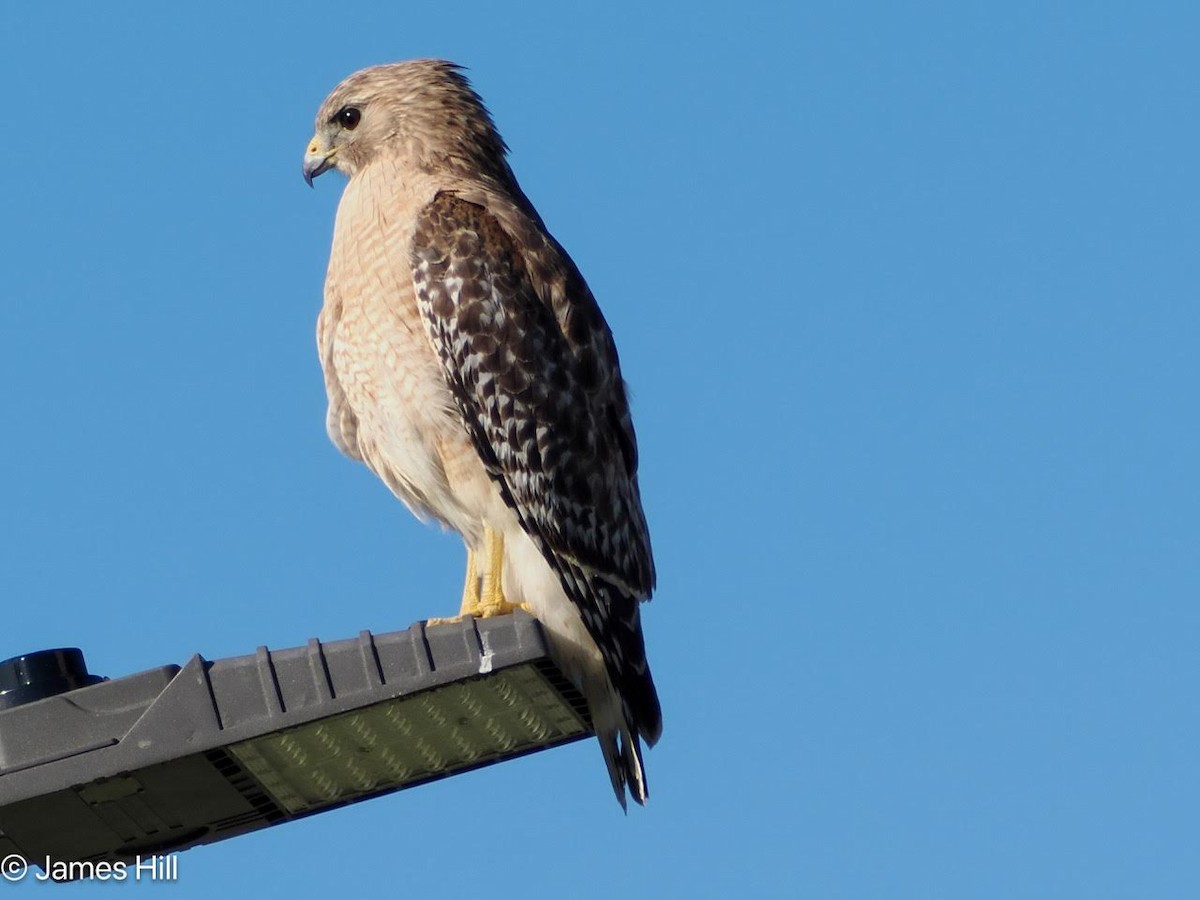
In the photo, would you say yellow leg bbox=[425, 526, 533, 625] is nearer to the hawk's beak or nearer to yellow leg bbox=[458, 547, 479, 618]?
yellow leg bbox=[458, 547, 479, 618]

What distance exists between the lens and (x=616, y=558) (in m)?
6.99

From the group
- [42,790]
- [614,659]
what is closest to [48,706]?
[42,790]

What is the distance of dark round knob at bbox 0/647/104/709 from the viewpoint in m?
4.38

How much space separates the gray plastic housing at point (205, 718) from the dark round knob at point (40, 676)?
51mm

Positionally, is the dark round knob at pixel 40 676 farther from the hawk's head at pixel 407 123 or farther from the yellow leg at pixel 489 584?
the hawk's head at pixel 407 123

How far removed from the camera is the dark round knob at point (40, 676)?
14.4ft

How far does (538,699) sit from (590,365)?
8.43ft

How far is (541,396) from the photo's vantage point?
7.00 m

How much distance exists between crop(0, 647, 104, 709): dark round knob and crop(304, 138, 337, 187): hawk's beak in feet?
12.4

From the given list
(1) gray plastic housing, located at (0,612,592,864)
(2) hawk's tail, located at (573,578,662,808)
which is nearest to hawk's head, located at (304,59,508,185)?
(2) hawk's tail, located at (573,578,662,808)

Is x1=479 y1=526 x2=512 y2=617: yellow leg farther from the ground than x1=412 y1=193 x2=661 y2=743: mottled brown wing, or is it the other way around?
x1=412 y1=193 x2=661 y2=743: mottled brown wing

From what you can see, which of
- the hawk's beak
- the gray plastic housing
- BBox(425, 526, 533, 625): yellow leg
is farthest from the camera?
the hawk's beak

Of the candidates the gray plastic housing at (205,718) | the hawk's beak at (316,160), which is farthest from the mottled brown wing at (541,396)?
the gray plastic housing at (205,718)

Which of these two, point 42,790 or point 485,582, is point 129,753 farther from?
point 485,582
